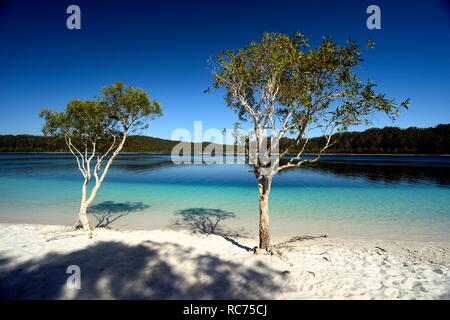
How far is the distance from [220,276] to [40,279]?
4.90 metres

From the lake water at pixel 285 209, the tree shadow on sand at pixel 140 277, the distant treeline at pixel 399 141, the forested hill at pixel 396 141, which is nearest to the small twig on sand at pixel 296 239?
the lake water at pixel 285 209

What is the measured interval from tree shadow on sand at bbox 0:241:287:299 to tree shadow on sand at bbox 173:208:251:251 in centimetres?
411

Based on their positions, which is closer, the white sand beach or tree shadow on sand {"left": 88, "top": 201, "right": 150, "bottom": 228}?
the white sand beach

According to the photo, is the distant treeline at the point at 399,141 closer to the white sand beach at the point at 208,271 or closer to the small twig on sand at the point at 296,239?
the small twig on sand at the point at 296,239

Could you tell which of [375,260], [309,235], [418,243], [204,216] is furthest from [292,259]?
[204,216]

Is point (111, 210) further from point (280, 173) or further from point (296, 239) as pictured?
point (280, 173)

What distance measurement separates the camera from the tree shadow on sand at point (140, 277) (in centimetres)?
595

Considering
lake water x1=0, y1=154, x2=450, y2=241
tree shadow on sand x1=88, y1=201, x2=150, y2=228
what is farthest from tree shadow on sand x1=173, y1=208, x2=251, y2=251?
tree shadow on sand x1=88, y1=201, x2=150, y2=228

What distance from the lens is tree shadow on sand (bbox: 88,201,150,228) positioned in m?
16.3

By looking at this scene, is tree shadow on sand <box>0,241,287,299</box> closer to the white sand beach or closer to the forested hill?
the white sand beach

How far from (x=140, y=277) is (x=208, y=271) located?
197cm

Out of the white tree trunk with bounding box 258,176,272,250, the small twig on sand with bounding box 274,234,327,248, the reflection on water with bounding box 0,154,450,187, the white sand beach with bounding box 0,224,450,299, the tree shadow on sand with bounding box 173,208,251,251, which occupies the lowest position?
the tree shadow on sand with bounding box 173,208,251,251

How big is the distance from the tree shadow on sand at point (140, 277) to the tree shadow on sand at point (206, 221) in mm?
4110
